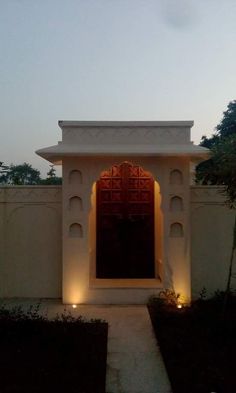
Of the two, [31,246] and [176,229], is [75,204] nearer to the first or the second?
[31,246]

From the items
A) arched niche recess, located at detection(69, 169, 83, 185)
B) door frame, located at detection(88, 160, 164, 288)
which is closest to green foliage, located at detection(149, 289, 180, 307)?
door frame, located at detection(88, 160, 164, 288)

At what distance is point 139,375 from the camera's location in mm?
3975

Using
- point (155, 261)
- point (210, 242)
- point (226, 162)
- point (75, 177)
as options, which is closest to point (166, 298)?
point (155, 261)

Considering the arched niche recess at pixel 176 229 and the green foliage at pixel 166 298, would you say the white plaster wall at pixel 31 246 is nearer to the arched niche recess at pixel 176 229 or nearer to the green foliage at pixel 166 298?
the green foliage at pixel 166 298

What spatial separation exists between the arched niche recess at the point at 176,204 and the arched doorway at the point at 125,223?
80cm

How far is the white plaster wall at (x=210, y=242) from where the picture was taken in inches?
283

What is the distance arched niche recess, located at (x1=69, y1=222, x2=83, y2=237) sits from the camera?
671 centimetres

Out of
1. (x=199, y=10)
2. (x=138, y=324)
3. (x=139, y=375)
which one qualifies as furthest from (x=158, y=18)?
(x=139, y=375)

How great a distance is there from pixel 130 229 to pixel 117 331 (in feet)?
8.35

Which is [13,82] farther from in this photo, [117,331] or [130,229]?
[117,331]

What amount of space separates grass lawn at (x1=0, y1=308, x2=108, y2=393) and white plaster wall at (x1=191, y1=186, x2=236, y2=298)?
2.54 metres

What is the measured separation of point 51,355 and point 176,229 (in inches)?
130

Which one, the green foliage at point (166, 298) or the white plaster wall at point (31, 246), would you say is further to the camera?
the white plaster wall at point (31, 246)

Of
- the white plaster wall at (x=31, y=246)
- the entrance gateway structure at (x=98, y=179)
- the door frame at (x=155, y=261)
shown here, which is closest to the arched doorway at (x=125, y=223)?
the door frame at (x=155, y=261)
